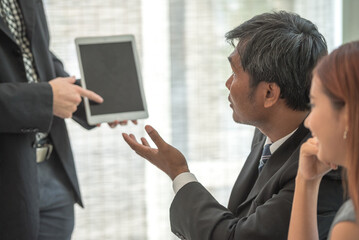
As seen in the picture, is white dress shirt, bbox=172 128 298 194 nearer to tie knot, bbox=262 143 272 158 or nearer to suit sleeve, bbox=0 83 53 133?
tie knot, bbox=262 143 272 158

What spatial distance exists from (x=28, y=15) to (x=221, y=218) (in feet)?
3.51

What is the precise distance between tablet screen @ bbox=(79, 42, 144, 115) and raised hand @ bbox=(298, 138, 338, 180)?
93 cm

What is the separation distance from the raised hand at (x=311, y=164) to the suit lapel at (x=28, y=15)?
47.4 inches

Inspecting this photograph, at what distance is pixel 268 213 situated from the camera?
1434mm

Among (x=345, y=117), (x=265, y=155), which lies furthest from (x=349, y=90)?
(x=265, y=155)

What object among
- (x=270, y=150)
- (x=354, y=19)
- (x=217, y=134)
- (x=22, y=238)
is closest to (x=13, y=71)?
(x=22, y=238)

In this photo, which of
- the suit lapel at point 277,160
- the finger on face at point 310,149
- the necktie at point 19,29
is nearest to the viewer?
the finger on face at point 310,149

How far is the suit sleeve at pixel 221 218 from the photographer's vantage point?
1.43 m

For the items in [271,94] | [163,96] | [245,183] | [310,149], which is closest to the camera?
[310,149]

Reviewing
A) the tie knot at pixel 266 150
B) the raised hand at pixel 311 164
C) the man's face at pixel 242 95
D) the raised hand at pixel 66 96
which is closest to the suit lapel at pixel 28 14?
the raised hand at pixel 66 96

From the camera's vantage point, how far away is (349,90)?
3.52 feet

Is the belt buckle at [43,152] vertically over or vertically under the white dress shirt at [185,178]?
under

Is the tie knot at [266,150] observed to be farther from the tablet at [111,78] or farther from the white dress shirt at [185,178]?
the tablet at [111,78]

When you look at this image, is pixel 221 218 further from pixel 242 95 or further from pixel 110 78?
pixel 110 78
